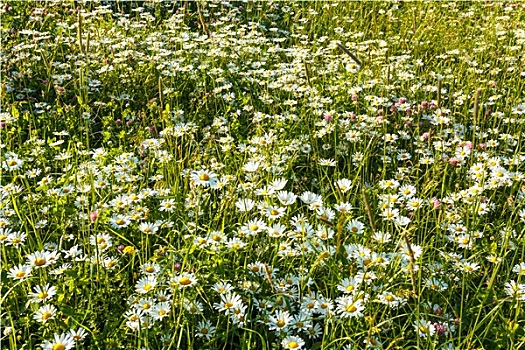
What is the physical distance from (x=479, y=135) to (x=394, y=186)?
2.52ft

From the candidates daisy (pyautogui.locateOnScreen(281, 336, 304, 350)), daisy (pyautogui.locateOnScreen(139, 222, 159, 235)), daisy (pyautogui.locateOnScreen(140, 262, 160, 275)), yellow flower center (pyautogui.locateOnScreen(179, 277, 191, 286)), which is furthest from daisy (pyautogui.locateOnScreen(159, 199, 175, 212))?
daisy (pyautogui.locateOnScreen(281, 336, 304, 350))

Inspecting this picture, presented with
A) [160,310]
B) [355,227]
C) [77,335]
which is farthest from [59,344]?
[355,227]

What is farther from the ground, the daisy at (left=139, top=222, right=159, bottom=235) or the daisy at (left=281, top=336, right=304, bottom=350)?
the daisy at (left=139, top=222, right=159, bottom=235)

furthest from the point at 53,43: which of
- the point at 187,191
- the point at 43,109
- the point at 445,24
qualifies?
the point at 445,24

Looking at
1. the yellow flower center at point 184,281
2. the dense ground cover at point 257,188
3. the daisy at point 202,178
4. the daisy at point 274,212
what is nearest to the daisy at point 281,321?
the dense ground cover at point 257,188

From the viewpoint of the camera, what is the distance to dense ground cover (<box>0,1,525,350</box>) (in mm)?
1848

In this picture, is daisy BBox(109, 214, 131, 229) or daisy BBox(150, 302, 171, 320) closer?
daisy BBox(150, 302, 171, 320)

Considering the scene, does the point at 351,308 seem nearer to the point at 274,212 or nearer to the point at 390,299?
the point at 390,299

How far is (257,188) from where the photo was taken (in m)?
2.40

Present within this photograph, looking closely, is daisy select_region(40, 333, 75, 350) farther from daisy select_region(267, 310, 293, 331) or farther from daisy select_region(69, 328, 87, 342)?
daisy select_region(267, 310, 293, 331)

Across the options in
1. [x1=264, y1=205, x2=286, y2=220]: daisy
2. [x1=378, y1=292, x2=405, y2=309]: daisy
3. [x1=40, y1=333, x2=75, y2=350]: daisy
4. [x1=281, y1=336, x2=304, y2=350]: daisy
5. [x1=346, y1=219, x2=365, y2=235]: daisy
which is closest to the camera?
[x1=40, y1=333, x2=75, y2=350]: daisy

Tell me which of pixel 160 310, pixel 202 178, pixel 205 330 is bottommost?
pixel 205 330

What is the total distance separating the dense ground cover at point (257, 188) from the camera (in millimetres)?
1848

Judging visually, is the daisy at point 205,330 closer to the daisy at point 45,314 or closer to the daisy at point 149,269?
the daisy at point 149,269
